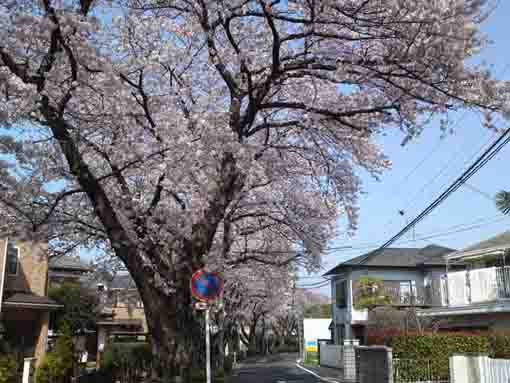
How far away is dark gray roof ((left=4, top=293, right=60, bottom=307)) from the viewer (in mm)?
23141

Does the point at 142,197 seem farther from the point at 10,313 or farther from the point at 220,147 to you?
the point at 10,313

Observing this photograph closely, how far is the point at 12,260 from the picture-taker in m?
24.6

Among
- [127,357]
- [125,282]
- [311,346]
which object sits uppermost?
[125,282]

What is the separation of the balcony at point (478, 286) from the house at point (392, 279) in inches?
407

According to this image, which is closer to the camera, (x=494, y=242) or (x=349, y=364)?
(x=494, y=242)

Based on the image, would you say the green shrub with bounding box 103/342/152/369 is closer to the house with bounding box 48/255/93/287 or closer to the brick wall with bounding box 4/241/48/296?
the brick wall with bounding box 4/241/48/296

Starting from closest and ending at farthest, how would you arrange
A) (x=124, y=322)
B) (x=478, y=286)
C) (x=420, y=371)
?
1. (x=420, y=371)
2. (x=478, y=286)
3. (x=124, y=322)

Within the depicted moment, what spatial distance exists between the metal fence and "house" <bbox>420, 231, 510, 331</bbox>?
14.4 ft

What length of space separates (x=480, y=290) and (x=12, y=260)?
1900 cm

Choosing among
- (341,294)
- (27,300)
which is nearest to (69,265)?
(27,300)

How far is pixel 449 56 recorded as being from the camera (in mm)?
8109

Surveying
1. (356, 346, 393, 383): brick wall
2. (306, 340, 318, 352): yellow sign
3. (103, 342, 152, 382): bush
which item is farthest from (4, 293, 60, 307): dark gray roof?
(306, 340, 318, 352): yellow sign

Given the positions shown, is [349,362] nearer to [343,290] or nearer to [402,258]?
[343,290]

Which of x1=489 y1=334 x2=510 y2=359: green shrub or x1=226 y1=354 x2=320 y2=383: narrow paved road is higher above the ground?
x1=489 y1=334 x2=510 y2=359: green shrub
